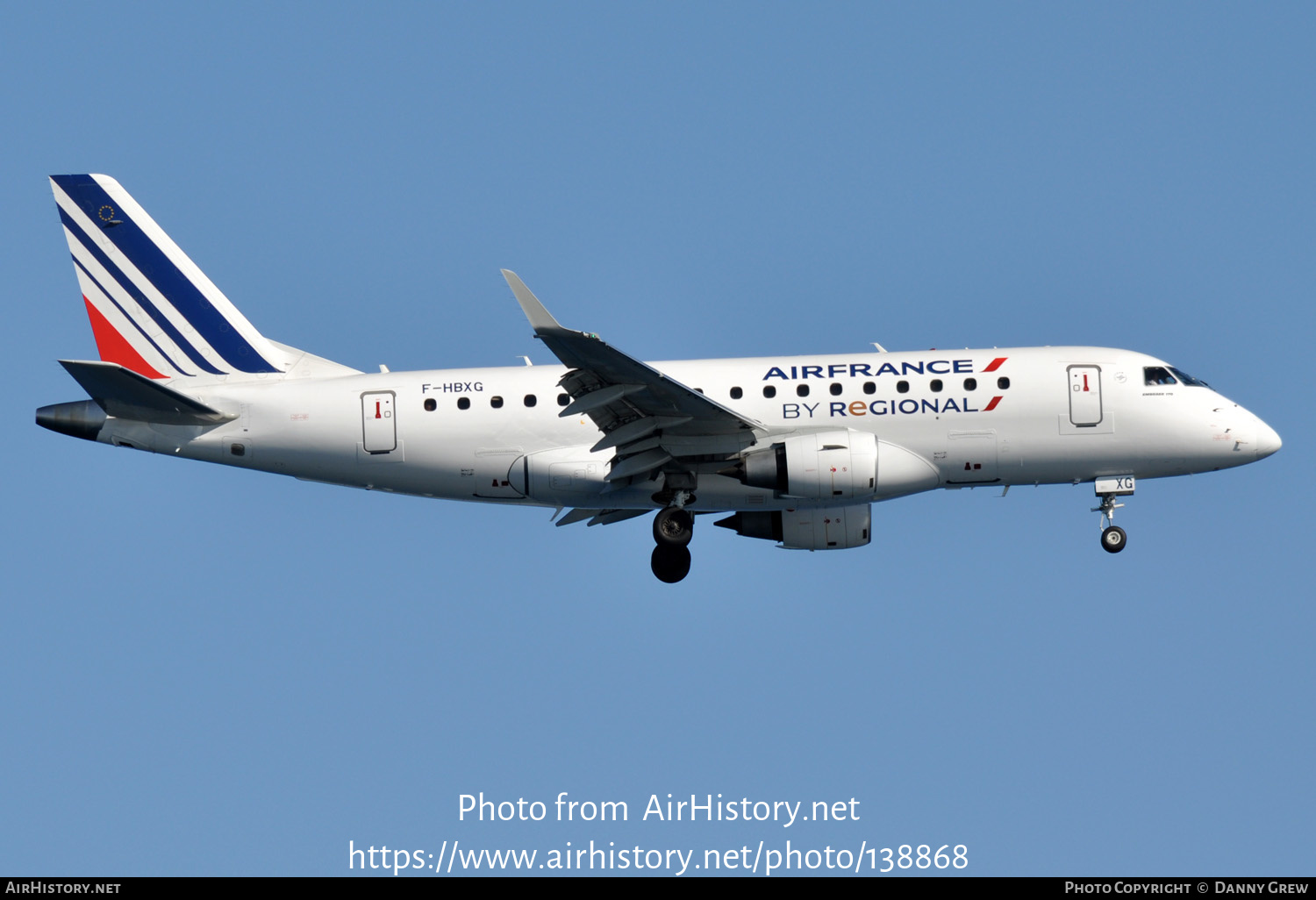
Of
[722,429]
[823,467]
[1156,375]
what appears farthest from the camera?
[1156,375]

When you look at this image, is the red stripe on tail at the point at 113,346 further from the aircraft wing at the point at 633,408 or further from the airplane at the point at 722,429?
the aircraft wing at the point at 633,408

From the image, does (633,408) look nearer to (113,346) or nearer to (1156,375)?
(1156,375)

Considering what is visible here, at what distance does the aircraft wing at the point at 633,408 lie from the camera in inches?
1179

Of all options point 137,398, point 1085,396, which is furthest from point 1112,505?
point 137,398

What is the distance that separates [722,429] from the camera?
33.8 metres

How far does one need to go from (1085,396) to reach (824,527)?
7088 mm

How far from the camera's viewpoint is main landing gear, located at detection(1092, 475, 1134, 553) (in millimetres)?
35469

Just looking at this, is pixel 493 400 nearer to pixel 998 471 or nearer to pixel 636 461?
pixel 636 461

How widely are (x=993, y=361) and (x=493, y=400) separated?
1185cm

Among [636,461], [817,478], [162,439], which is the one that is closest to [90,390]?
[162,439]

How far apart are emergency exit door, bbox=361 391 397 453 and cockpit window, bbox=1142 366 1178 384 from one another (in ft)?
58.7

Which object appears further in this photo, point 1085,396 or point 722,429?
point 1085,396

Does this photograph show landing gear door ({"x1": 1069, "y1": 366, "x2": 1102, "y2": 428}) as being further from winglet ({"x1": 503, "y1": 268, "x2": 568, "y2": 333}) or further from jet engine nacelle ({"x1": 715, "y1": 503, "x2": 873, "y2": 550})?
winglet ({"x1": 503, "y1": 268, "x2": 568, "y2": 333})

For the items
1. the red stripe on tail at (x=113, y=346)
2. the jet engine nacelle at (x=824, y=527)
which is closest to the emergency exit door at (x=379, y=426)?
the red stripe on tail at (x=113, y=346)
